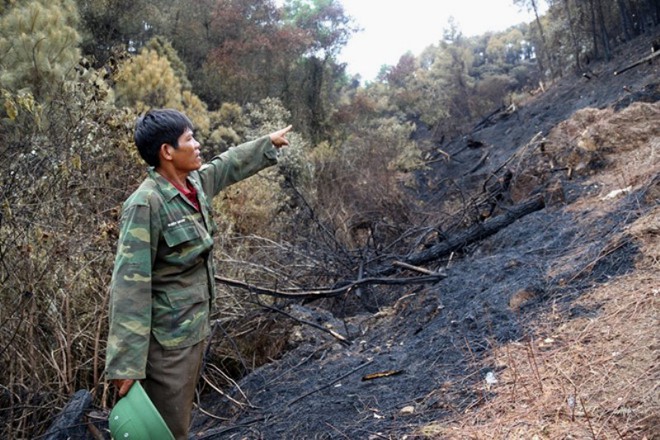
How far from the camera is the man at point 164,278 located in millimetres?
2121

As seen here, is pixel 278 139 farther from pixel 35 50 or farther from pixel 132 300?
pixel 35 50

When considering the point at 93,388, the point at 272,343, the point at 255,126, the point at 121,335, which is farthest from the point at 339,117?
the point at 121,335

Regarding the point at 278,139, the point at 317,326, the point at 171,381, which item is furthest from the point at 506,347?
the point at 171,381

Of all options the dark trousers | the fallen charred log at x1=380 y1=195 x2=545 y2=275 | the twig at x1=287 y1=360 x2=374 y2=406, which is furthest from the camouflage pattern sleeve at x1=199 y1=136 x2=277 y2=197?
the fallen charred log at x1=380 y1=195 x2=545 y2=275

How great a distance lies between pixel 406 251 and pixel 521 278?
8.10 ft

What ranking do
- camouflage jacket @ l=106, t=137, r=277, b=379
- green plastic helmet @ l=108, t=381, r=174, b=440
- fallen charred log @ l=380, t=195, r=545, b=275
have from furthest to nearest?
1. fallen charred log @ l=380, t=195, r=545, b=275
2. camouflage jacket @ l=106, t=137, r=277, b=379
3. green plastic helmet @ l=108, t=381, r=174, b=440

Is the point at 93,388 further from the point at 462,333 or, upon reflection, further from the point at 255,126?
the point at 255,126

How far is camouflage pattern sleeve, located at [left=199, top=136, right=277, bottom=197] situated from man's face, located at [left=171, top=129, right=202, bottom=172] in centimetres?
31

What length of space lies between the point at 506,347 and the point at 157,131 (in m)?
2.30

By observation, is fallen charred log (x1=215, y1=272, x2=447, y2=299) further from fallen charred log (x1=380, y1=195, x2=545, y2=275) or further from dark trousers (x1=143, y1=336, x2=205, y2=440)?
dark trousers (x1=143, y1=336, x2=205, y2=440)

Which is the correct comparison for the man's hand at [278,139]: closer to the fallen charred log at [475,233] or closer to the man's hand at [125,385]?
the man's hand at [125,385]

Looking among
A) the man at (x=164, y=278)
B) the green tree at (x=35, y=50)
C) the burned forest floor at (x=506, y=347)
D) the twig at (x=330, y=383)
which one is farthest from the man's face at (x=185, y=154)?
the green tree at (x=35, y=50)

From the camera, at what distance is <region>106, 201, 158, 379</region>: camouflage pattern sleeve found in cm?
208

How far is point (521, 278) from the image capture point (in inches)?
170
